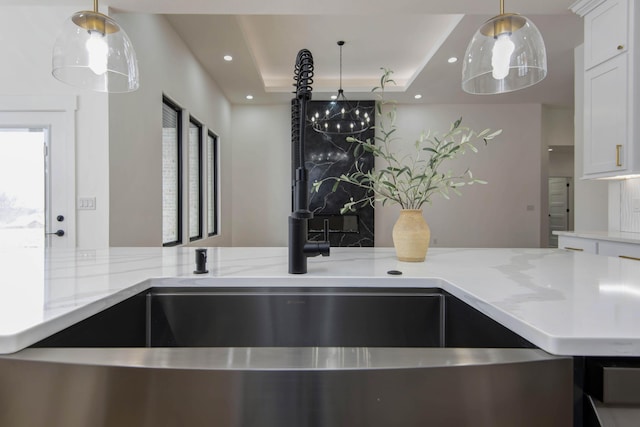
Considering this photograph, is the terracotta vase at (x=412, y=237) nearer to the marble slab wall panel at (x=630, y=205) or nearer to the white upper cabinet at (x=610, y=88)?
the white upper cabinet at (x=610, y=88)

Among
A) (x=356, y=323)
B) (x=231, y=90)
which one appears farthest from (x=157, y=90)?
(x=356, y=323)

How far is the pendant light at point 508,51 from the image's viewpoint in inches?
55.0

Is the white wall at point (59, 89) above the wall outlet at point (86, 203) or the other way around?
above

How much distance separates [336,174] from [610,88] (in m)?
4.06

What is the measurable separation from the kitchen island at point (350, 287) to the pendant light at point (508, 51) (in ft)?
2.72

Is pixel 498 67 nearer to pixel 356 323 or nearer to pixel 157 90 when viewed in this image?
pixel 356 323

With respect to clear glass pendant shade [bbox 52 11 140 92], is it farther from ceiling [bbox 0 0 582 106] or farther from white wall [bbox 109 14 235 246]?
ceiling [bbox 0 0 582 106]

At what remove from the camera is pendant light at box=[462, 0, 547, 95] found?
140cm

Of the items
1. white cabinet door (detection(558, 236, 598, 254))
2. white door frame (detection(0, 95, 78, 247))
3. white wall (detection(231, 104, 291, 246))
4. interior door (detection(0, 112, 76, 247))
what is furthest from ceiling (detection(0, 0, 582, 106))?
white cabinet door (detection(558, 236, 598, 254))

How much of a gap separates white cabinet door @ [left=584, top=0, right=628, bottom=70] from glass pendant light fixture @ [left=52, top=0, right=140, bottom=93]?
3.38 meters

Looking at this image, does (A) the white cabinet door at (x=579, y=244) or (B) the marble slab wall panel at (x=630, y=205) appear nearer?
(A) the white cabinet door at (x=579, y=244)

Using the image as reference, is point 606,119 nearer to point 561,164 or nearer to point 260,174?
point 260,174

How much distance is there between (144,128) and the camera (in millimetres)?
3107

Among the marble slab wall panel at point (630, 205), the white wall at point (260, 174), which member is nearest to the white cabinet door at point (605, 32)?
the marble slab wall panel at point (630, 205)
